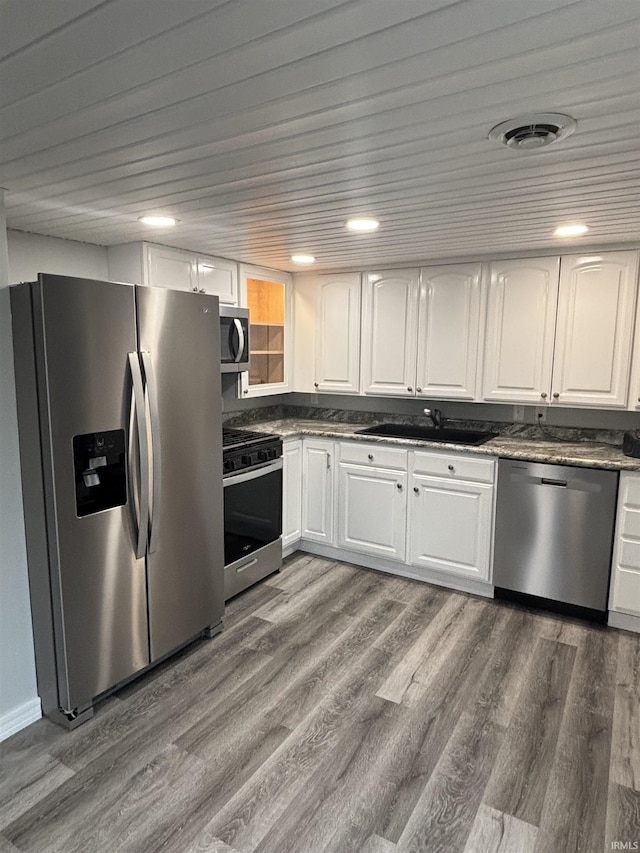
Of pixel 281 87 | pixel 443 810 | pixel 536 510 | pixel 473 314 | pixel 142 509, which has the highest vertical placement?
pixel 281 87

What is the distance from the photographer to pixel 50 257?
9.55 feet

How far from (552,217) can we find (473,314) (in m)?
1.11

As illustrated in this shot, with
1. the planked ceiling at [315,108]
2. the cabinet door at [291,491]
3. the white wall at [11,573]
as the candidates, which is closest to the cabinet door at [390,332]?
the cabinet door at [291,491]

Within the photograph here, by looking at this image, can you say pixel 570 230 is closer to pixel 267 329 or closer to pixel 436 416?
pixel 436 416

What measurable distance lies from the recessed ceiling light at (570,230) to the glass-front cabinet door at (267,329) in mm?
2057

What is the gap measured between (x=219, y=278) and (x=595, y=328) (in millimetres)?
2448

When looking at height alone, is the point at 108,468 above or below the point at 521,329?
below

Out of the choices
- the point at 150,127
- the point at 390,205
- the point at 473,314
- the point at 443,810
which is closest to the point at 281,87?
the point at 150,127

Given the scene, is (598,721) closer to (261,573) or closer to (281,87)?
(261,573)

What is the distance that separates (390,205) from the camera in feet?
7.25

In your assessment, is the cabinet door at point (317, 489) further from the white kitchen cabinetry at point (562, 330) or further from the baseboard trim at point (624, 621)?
the baseboard trim at point (624, 621)

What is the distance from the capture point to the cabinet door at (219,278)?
11.2ft

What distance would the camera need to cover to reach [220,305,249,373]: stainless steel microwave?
3.15 metres

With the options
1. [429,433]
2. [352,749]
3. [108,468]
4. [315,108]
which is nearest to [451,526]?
[429,433]
